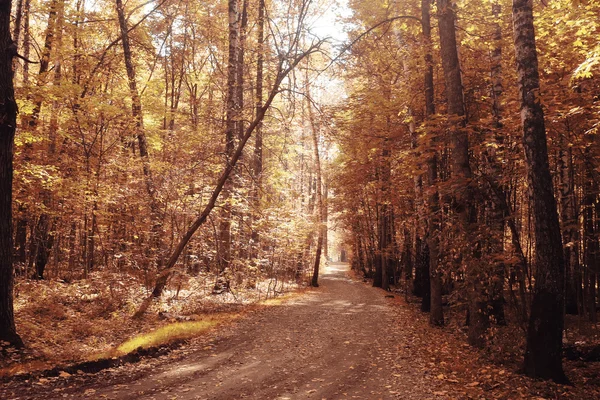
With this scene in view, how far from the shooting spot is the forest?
24.4ft

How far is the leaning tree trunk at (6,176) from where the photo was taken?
7367 millimetres

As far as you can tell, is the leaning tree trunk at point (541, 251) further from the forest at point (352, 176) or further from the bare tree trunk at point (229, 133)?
the bare tree trunk at point (229, 133)

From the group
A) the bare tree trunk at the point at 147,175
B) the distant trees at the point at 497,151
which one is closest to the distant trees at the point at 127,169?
the bare tree trunk at the point at 147,175

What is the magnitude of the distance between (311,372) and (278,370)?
648 millimetres

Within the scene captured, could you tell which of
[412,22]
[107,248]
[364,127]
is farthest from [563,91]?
[107,248]

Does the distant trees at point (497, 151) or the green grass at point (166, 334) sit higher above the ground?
the distant trees at point (497, 151)

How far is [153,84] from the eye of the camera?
661 inches

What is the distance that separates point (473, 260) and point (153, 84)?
14.9 meters

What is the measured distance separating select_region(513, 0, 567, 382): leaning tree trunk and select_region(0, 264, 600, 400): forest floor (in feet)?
1.46

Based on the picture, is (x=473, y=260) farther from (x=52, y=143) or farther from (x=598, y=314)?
(x=52, y=143)

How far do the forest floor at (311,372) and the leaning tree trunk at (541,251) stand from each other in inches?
17.5

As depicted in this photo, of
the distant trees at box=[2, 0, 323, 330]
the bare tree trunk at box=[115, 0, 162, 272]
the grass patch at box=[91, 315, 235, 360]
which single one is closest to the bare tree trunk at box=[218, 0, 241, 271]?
the distant trees at box=[2, 0, 323, 330]

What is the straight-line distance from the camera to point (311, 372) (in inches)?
291

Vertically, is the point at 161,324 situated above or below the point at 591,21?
below
